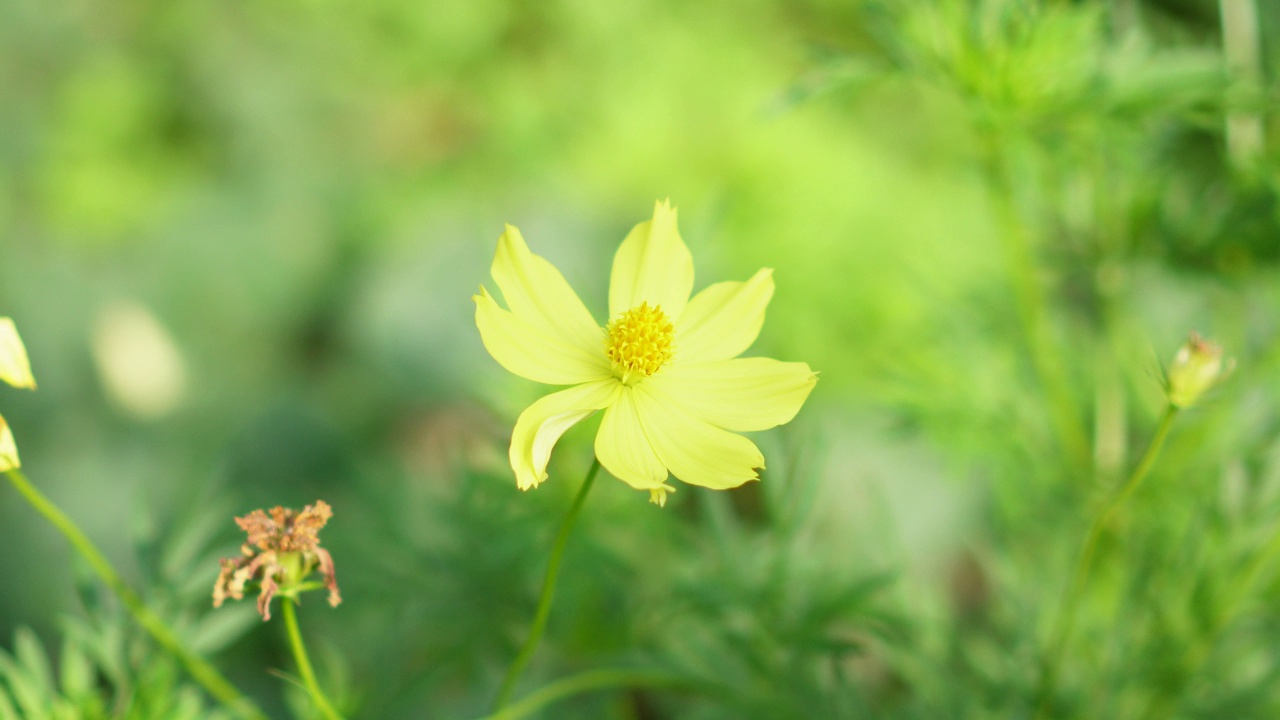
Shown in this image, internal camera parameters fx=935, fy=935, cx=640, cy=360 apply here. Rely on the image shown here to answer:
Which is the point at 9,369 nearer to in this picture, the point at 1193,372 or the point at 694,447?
the point at 694,447

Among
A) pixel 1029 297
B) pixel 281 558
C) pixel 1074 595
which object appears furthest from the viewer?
pixel 1029 297

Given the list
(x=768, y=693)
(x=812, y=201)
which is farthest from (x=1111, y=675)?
(x=812, y=201)

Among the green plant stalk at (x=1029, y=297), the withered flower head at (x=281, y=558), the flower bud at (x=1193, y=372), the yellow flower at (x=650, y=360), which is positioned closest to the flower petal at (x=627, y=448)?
the yellow flower at (x=650, y=360)

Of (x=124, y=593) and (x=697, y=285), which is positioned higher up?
(x=697, y=285)

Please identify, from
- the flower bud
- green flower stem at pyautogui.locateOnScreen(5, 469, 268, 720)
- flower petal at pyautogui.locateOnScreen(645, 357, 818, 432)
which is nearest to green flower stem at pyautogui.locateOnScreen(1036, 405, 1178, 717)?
the flower bud

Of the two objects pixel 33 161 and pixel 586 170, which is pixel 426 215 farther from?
pixel 33 161

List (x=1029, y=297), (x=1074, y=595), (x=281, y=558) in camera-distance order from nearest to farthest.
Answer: (x=281, y=558)
(x=1074, y=595)
(x=1029, y=297)

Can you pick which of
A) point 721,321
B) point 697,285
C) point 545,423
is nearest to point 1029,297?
point 697,285
